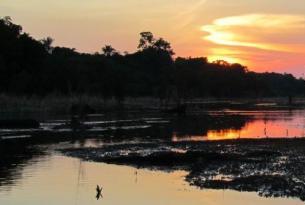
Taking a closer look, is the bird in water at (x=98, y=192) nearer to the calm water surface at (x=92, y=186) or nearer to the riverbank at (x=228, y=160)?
the calm water surface at (x=92, y=186)

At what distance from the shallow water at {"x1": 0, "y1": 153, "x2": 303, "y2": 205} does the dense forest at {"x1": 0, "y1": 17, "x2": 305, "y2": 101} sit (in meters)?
56.9

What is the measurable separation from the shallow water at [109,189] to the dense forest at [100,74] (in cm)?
5691

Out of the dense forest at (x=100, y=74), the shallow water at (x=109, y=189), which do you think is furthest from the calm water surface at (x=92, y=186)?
the dense forest at (x=100, y=74)

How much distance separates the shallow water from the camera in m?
18.4

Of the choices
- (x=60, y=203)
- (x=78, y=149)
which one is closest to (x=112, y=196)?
(x=60, y=203)

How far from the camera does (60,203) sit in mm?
18234

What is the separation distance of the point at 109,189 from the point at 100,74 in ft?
319

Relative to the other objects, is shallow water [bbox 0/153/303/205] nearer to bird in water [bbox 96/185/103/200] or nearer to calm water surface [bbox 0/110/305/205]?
calm water surface [bbox 0/110/305/205]

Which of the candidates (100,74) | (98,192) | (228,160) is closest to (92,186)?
(98,192)

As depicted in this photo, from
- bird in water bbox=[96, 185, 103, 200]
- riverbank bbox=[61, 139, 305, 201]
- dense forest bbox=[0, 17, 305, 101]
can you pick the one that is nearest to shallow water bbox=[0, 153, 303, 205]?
bird in water bbox=[96, 185, 103, 200]

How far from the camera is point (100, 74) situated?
117 m

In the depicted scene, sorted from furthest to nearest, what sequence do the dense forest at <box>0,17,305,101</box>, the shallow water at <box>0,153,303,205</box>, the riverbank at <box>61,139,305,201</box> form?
1. the dense forest at <box>0,17,305,101</box>
2. the riverbank at <box>61,139,305,201</box>
3. the shallow water at <box>0,153,303,205</box>

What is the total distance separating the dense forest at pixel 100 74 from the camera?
85.1 m

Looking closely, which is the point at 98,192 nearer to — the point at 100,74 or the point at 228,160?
the point at 228,160
